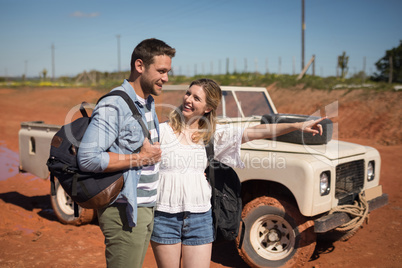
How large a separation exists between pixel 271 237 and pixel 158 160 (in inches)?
90.5

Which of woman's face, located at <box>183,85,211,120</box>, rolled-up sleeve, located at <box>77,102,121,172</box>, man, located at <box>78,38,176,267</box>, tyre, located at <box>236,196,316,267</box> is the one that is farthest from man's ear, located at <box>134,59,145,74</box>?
tyre, located at <box>236,196,316,267</box>

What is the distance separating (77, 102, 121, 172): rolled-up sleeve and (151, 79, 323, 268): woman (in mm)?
655

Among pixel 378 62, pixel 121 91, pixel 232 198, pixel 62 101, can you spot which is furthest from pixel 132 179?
pixel 62 101

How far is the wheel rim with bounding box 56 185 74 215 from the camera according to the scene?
546 centimetres

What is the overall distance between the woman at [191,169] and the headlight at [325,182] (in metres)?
1.38

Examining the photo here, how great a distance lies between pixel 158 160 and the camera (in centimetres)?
212

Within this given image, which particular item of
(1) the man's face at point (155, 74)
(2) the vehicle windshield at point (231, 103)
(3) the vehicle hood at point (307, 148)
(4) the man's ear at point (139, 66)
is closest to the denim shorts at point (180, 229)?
(1) the man's face at point (155, 74)

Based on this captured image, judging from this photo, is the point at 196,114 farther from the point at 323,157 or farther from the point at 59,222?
the point at 59,222

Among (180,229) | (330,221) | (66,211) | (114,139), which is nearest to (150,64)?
(114,139)

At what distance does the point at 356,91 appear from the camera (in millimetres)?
17656

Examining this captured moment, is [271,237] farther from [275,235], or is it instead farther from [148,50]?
[148,50]

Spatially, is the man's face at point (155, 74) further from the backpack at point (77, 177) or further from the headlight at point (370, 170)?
the headlight at point (370, 170)

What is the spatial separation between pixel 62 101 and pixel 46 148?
85.1 feet

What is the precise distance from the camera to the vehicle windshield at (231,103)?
205 inches
